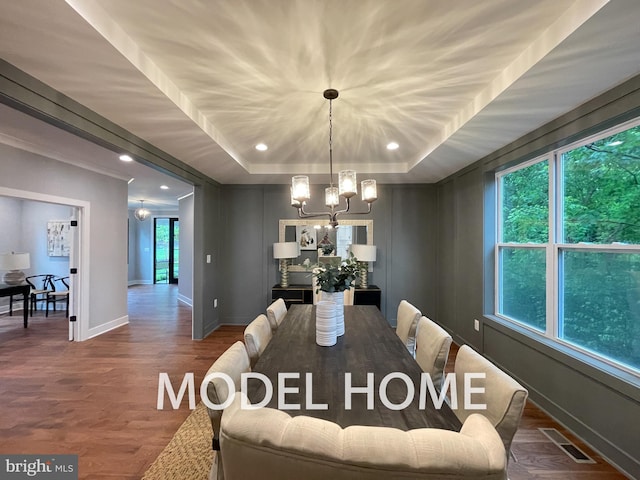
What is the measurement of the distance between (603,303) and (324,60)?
2605mm

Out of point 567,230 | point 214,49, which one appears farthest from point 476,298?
point 214,49

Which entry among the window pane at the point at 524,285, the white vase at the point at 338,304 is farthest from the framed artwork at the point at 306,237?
the white vase at the point at 338,304

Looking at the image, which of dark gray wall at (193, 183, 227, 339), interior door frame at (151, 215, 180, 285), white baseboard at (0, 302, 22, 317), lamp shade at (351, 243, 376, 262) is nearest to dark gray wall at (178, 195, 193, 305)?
dark gray wall at (193, 183, 227, 339)

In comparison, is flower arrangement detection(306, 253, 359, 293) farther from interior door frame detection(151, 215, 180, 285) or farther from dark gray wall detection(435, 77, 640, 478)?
interior door frame detection(151, 215, 180, 285)

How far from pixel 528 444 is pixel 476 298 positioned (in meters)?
1.76

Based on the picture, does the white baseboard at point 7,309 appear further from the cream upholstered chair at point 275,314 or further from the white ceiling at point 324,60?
the cream upholstered chair at point 275,314

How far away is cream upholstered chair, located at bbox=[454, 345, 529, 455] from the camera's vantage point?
1.16 metres

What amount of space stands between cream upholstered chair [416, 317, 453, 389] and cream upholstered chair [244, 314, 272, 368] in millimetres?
1122

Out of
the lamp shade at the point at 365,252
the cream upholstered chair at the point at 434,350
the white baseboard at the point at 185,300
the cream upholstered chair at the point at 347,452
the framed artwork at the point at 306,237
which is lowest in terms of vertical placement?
the white baseboard at the point at 185,300

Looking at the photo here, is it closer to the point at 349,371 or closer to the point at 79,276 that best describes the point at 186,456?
the point at 349,371

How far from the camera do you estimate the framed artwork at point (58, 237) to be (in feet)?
19.4

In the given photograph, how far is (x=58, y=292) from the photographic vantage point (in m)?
5.72

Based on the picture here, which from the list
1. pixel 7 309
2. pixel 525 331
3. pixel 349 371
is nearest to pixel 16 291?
pixel 7 309

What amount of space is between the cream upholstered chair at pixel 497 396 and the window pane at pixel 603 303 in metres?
1.28
